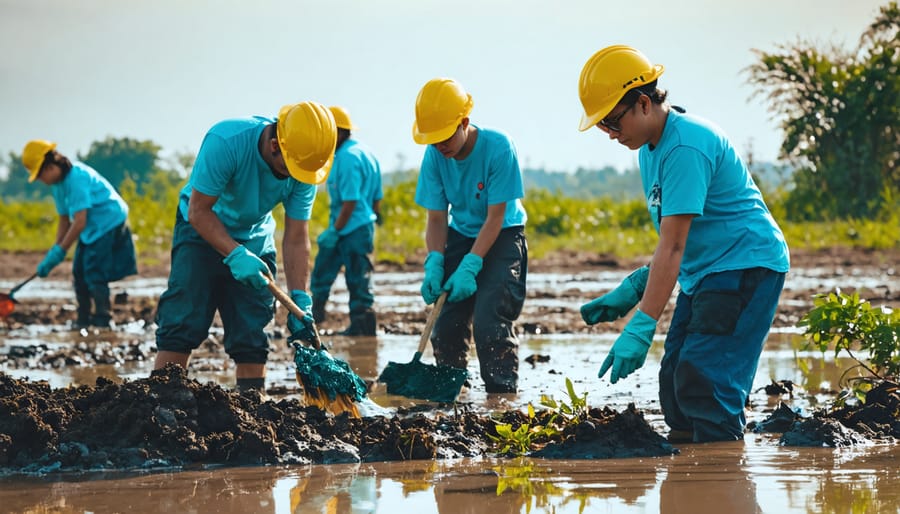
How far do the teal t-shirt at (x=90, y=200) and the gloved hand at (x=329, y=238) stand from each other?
6.78 feet

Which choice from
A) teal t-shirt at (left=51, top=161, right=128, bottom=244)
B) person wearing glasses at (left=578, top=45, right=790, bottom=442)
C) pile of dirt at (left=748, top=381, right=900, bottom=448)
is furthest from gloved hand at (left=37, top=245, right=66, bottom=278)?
pile of dirt at (left=748, top=381, right=900, bottom=448)

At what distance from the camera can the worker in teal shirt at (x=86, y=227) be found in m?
10.3

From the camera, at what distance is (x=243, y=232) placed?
6.16m

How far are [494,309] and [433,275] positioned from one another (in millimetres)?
430

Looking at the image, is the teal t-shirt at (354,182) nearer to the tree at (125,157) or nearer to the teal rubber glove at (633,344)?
the teal rubber glove at (633,344)

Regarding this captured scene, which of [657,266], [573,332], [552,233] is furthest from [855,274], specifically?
[657,266]

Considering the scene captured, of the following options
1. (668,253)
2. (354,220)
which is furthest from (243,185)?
(354,220)

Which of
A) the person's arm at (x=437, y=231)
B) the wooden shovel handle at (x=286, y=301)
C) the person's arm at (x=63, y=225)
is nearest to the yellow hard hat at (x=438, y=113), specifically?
the person's arm at (x=437, y=231)

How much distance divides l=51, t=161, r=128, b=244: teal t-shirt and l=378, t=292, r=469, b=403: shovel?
16.6 ft

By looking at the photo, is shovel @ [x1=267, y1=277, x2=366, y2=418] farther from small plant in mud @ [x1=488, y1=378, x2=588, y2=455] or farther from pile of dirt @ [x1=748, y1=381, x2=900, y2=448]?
pile of dirt @ [x1=748, y1=381, x2=900, y2=448]

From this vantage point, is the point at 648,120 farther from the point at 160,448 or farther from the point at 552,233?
the point at 552,233

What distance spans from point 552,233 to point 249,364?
664 inches

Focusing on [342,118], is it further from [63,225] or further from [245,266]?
[245,266]

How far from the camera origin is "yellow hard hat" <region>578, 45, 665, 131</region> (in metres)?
4.84
